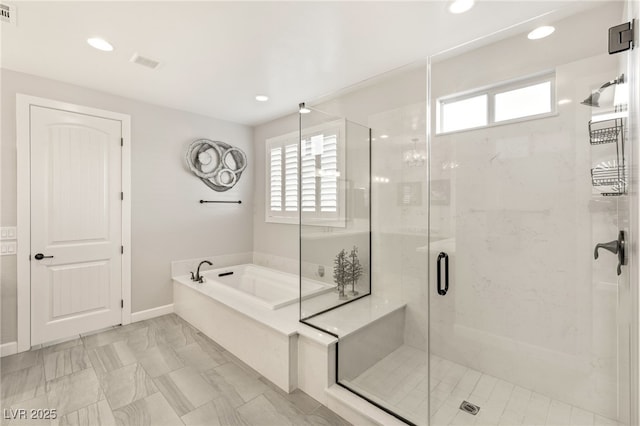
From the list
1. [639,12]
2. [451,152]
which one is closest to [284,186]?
[451,152]

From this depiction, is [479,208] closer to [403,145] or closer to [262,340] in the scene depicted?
[403,145]

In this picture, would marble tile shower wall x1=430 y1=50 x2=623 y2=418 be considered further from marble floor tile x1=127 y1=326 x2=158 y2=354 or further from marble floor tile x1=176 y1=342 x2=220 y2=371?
marble floor tile x1=127 y1=326 x2=158 y2=354

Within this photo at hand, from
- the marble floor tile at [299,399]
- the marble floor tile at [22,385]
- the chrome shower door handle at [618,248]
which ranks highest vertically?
the chrome shower door handle at [618,248]

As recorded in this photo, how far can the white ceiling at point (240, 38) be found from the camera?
1.80 metres

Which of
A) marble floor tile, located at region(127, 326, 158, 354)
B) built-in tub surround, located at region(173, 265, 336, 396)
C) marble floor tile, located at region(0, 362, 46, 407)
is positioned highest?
built-in tub surround, located at region(173, 265, 336, 396)

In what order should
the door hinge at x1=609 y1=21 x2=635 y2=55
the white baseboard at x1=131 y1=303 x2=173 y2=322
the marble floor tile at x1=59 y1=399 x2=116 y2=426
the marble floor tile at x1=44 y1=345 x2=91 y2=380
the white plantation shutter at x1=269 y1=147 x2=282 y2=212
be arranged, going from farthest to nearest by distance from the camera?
the white plantation shutter at x1=269 y1=147 x2=282 y2=212
the white baseboard at x1=131 y1=303 x2=173 y2=322
the marble floor tile at x1=44 y1=345 x2=91 y2=380
the marble floor tile at x1=59 y1=399 x2=116 y2=426
the door hinge at x1=609 y1=21 x2=635 y2=55

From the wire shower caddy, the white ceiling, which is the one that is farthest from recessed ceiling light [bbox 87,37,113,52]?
the wire shower caddy

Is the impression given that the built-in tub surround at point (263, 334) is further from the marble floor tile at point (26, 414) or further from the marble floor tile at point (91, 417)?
the marble floor tile at point (26, 414)

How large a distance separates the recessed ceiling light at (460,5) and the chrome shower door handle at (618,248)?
1.56 metres

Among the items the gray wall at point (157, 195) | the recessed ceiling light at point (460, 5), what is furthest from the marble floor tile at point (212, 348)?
the recessed ceiling light at point (460, 5)

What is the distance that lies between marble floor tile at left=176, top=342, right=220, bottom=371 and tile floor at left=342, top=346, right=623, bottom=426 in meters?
1.24

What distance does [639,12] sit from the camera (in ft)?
3.32

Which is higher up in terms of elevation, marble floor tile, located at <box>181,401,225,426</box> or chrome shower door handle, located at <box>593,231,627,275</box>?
chrome shower door handle, located at <box>593,231,627,275</box>

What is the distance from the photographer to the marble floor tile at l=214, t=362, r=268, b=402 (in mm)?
2098
